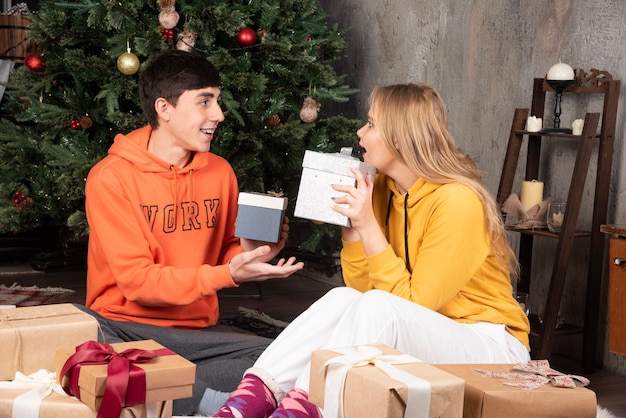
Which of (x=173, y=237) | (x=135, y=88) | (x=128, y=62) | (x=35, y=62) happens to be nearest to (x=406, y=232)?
(x=173, y=237)

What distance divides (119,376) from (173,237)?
0.99 m

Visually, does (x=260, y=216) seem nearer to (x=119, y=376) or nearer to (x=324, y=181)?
(x=324, y=181)

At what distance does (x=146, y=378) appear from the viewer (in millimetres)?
1684

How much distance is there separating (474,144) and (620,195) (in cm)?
92

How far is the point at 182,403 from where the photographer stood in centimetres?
237

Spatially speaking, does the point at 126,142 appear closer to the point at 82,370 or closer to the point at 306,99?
the point at 82,370

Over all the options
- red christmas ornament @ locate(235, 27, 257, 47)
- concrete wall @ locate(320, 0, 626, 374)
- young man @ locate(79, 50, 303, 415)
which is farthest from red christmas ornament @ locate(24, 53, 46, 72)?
concrete wall @ locate(320, 0, 626, 374)

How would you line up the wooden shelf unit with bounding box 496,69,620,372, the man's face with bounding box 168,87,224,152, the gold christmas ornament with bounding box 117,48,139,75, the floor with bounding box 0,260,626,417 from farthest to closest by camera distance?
the floor with bounding box 0,260,626,417 → the gold christmas ornament with bounding box 117,48,139,75 → the wooden shelf unit with bounding box 496,69,620,372 → the man's face with bounding box 168,87,224,152

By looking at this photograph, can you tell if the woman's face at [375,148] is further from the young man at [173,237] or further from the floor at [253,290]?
the floor at [253,290]

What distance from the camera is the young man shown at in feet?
8.06

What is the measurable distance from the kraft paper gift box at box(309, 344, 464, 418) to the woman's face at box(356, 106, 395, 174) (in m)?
0.71

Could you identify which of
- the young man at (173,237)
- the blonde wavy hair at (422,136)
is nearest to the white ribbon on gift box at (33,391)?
the young man at (173,237)

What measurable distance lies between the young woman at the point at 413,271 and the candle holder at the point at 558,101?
3.95ft

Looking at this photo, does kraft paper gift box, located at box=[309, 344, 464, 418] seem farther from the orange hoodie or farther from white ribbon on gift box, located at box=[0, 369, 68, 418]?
the orange hoodie
